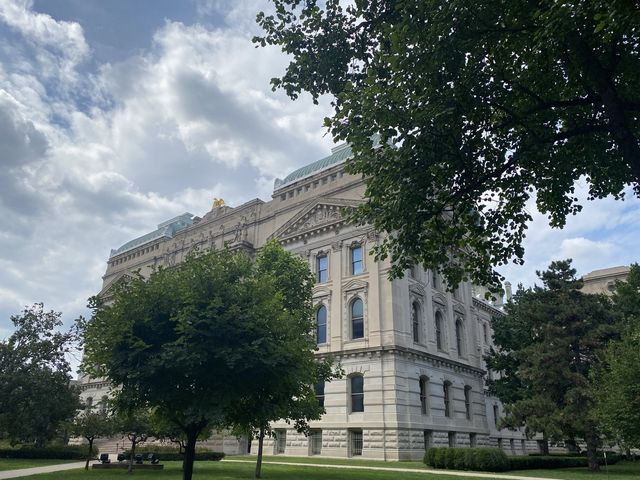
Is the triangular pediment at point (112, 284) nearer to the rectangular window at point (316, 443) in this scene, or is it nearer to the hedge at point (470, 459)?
→ the rectangular window at point (316, 443)

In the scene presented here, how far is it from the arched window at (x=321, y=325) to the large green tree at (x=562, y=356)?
13909mm

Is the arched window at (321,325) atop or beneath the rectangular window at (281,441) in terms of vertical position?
atop

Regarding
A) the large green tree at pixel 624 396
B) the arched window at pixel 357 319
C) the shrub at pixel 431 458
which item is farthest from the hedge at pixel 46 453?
the large green tree at pixel 624 396

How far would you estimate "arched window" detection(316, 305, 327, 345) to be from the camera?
39.5 metres

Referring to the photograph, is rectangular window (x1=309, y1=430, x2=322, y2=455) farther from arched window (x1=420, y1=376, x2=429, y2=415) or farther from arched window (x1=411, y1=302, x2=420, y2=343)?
arched window (x1=411, y1=302, x2=420, y2=343)

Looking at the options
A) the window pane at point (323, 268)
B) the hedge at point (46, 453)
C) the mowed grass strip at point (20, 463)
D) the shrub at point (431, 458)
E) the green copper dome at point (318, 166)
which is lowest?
the mowed grass strip at point (20, 463)

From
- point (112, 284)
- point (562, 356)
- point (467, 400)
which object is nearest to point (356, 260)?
point (467, 400)

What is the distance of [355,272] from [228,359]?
88.9 feet

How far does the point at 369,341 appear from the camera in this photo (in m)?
36.2

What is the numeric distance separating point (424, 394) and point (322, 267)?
41.1ft

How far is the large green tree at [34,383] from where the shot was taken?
32.9 metres

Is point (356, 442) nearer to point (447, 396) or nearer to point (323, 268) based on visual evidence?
point (447, 396)

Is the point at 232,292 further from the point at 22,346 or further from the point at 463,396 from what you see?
the point at 463,396

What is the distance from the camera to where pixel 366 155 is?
14641 mm
